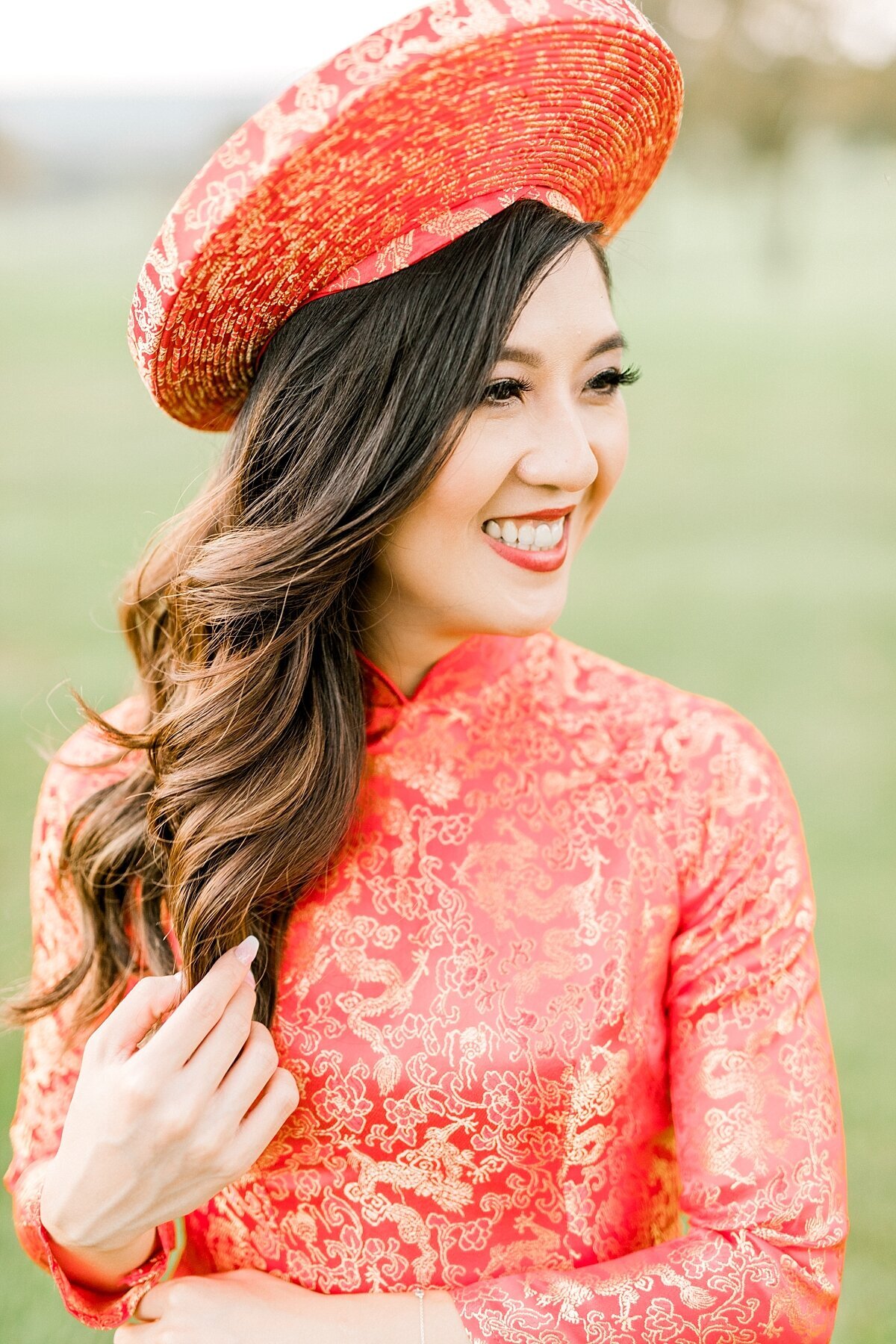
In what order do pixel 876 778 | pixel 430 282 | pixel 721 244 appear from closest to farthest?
Answer: 1. pixel 430 282
2. pixel 876 778
3. pixel 721 244

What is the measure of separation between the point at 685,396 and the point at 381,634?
10.1 meters

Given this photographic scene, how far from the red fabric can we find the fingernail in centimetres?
10

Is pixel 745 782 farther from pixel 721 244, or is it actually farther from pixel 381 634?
pixel 721 244

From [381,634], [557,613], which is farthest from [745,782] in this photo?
[381,634]

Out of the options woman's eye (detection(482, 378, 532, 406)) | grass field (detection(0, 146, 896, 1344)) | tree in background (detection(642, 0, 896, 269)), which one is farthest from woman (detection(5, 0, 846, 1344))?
tree in background (detection(642, 0, 896, 269))

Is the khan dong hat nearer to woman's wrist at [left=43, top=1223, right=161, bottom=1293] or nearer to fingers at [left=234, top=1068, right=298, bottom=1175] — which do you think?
fingers at [left=234, top=1068, right=298, bottom=1175]

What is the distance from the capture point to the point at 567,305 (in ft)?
3.97

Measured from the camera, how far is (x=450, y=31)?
3.43ft

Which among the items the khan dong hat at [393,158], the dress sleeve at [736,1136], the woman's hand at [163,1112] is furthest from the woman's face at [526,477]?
the woman's hand at [163,1112]

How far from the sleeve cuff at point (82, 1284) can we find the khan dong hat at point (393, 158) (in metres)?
0.82

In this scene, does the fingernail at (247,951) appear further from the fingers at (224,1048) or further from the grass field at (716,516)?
the grass field at (716,516)

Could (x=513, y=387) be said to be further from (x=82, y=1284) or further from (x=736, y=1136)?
(x=82, y=1284)

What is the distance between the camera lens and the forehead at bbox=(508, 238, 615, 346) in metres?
1.19

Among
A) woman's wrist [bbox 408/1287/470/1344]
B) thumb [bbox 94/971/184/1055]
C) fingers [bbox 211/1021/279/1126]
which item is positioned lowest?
woman's wrist [bbox 408/1287/470/1344]
